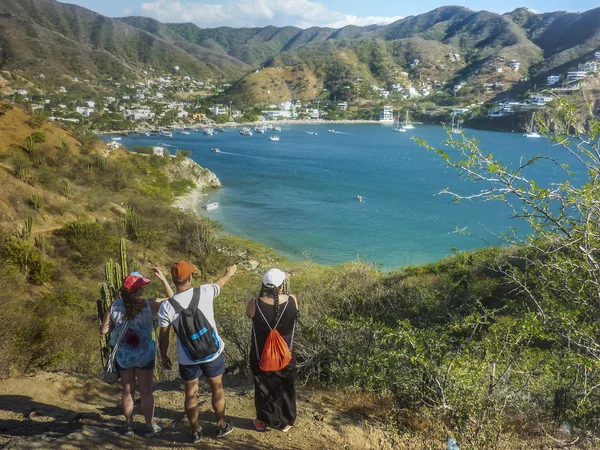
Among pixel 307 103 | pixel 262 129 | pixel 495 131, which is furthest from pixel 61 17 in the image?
pixel 495 131

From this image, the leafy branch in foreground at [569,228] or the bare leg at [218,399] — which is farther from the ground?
the leafy branch in foreground at [569,228]

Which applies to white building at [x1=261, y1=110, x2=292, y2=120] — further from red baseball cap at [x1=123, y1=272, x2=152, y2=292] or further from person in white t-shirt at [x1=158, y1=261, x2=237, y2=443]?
person in white t-shirt at [x1=158, y1=261, x2=237, y2=443]

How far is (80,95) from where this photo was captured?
9681 cm

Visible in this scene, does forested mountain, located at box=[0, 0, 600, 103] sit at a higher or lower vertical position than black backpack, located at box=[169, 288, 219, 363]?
higher

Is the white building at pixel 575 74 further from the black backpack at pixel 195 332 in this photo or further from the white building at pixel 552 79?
the black backpack at pixel 195 332

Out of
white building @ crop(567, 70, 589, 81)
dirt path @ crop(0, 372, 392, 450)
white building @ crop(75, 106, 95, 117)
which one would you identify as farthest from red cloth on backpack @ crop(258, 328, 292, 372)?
white building @ crop(567, 70, 589, 81)

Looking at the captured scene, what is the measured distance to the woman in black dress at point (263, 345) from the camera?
10.6 feet

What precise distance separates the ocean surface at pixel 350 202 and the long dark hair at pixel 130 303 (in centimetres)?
623

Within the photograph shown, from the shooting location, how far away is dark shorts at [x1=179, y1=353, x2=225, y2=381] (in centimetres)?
320

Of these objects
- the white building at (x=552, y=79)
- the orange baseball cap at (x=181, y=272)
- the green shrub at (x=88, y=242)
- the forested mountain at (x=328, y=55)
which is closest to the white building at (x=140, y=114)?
the forested mountain at (x=328, y=55)

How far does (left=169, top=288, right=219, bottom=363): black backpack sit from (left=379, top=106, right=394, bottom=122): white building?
391 feet

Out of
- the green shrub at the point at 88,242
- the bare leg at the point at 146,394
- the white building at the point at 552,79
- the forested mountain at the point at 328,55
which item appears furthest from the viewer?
the forested mountain at the point at 328,55

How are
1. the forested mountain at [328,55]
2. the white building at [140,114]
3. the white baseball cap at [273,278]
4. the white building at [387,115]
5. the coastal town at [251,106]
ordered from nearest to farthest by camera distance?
the white baseball cap at [273,278], the coastal town at [251,106], the white building at [140,114], the white building at [387,115], the forested mountain at [328,55]

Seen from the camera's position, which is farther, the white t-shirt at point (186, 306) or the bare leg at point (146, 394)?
the bare leg at point (146, 394)
